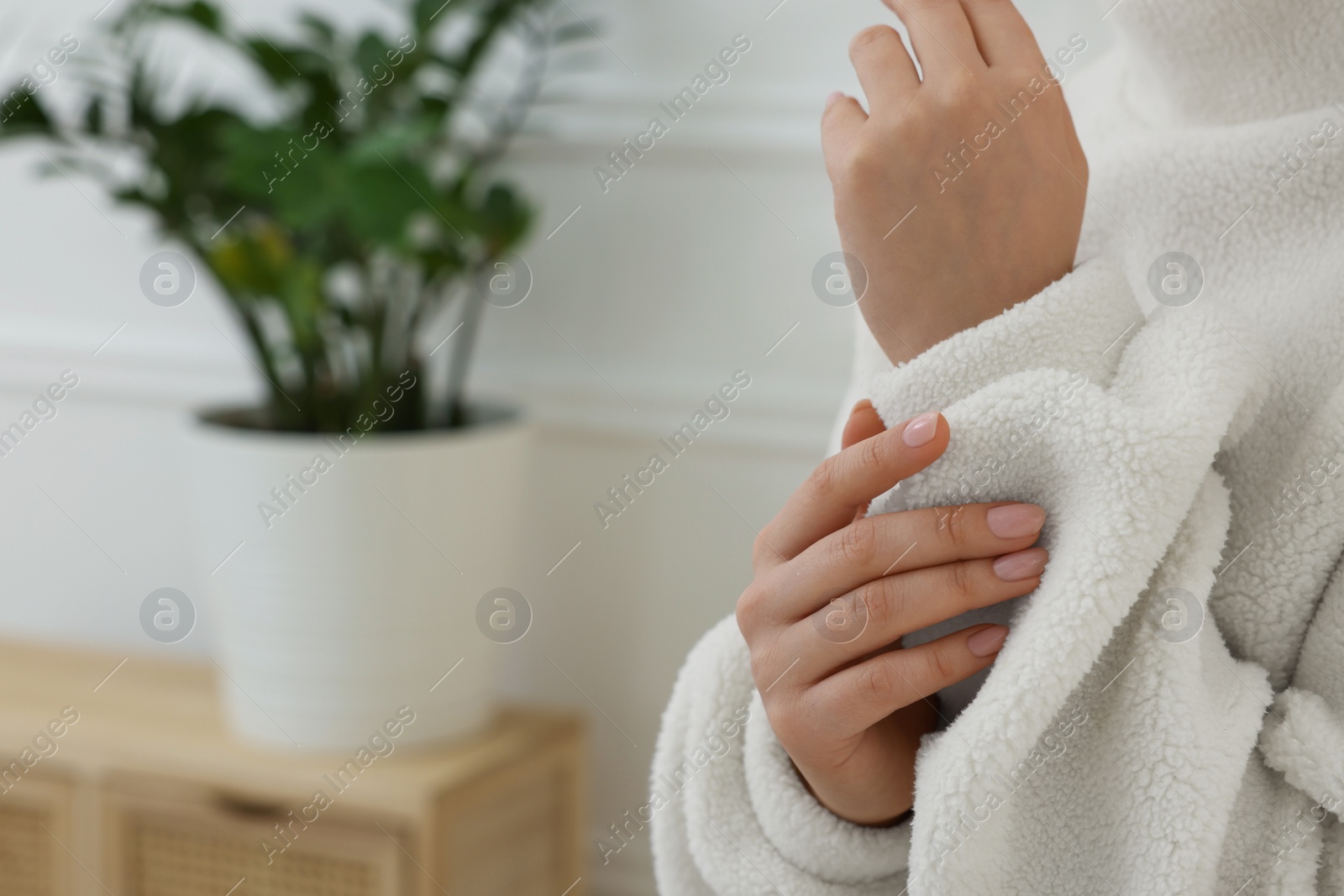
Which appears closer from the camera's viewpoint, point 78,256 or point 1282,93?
point 1282,93

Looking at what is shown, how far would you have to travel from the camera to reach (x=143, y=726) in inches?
46.0

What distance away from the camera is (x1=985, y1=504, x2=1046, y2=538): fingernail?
427mm

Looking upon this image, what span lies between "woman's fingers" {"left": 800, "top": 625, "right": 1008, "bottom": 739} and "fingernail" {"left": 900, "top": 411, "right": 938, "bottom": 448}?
84 millimetres

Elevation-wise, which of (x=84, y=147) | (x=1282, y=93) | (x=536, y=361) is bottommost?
(x=536, y=361)

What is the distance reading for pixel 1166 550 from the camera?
0.42m

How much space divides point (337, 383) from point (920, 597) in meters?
0.89

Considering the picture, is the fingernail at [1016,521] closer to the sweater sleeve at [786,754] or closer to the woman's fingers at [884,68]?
the sweater sleeve at [786,754]

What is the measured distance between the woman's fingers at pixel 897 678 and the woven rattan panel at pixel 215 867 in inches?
30.0

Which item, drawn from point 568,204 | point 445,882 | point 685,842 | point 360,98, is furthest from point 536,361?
point 685,842

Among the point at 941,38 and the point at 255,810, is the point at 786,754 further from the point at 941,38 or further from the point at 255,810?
the point at 255,810

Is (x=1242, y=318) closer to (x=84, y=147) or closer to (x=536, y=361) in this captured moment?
(x=536, y=361)

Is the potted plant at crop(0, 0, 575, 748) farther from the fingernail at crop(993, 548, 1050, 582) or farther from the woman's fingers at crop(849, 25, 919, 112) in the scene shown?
the fingernail at crop(993, 548, 1050, 582)

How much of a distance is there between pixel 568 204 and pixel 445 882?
0.73m

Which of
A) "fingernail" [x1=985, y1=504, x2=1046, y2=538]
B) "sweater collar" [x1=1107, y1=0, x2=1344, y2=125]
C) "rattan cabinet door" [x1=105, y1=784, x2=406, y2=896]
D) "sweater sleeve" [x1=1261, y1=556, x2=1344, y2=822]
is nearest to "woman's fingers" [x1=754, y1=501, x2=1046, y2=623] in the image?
"fingernail" [x1=985, y1=504, x2=1046, y2=538]
